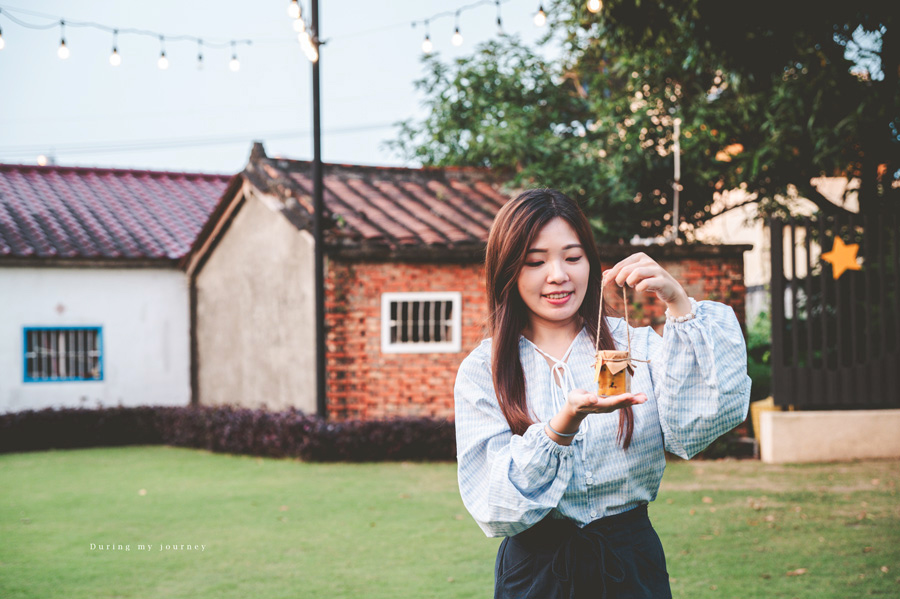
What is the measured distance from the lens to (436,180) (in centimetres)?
1297

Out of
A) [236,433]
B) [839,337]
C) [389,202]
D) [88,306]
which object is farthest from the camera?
[88,306]

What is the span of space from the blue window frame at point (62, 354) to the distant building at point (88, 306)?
15 mm

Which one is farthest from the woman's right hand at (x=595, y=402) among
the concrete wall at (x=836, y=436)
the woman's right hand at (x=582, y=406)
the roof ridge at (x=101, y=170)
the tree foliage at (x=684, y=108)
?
the roof ridge at (x=101, y=170)

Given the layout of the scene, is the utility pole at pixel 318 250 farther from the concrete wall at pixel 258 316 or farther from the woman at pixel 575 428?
the woman at pixel 575 428

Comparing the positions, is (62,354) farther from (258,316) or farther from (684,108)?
(684,108)

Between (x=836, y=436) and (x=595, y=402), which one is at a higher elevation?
(x=595, y=402)

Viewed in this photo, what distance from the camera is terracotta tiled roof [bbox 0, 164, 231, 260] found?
13.7 meters

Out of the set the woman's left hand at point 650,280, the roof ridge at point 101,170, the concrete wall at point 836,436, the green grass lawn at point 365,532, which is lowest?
the green grass lawn at point 365,532

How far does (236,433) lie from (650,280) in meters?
10.1

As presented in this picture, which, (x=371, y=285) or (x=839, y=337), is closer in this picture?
(x=839, y=337)

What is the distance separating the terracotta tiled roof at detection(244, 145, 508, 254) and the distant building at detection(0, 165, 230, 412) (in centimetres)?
356

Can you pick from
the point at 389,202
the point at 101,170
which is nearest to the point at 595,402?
the point at 389,202

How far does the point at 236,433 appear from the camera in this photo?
36.3 feet

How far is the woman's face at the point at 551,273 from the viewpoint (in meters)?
1.95
